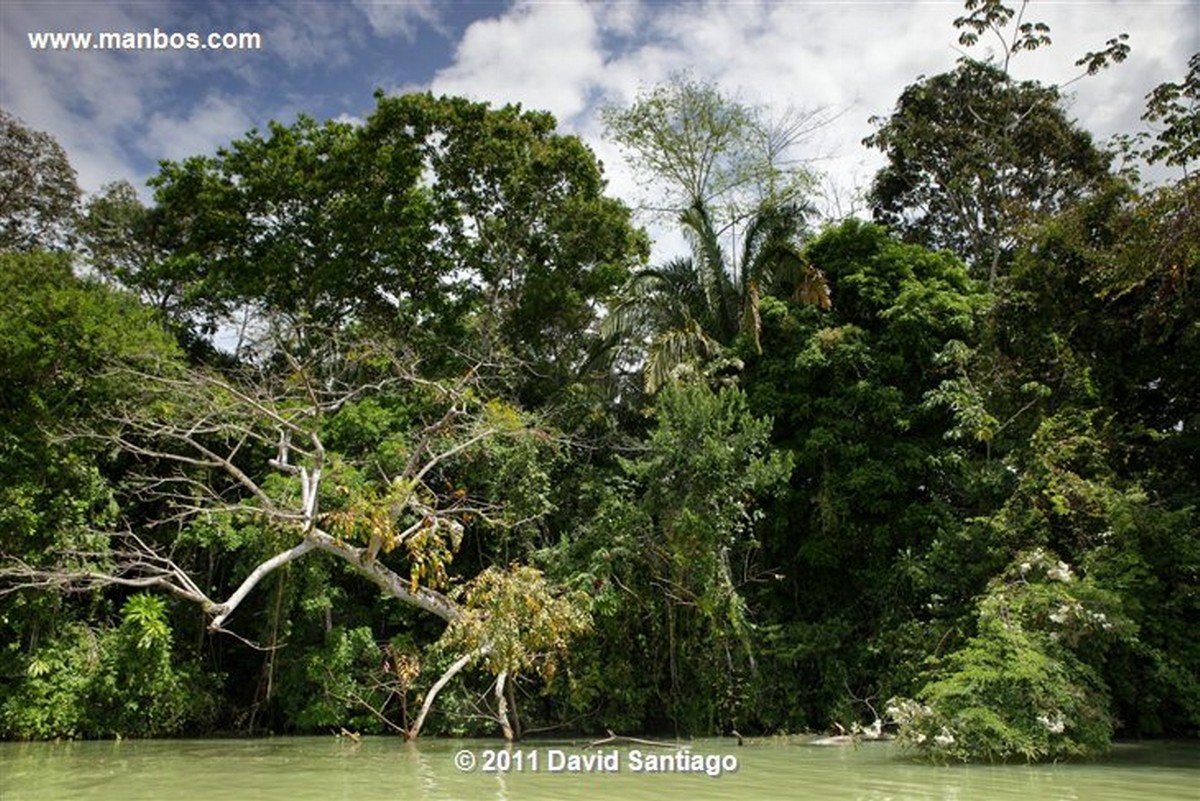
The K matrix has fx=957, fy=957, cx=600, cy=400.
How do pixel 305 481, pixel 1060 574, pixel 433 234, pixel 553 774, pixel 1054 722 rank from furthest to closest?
pixel 433 234
pixel 305 481
pixel 1060 574
pixel 1054 722
pixel 553 774

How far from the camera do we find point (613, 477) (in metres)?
14.5

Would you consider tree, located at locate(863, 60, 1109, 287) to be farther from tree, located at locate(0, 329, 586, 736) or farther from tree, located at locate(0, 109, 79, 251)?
tree, located at locate(0, 109, 79, 251)

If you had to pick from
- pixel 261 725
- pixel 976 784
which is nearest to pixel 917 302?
pixel 976 784

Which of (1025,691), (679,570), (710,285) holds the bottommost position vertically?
(1025,691)

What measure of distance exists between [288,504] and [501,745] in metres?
4.23

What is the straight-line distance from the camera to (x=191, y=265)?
18141 mm

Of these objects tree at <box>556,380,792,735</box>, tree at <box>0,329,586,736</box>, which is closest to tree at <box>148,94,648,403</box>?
tree at <box>0,329,586,736</box>

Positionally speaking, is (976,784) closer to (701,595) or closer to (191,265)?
(701,595)

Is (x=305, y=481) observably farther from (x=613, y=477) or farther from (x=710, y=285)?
(x=710, y=285)

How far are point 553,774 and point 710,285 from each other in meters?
9.11

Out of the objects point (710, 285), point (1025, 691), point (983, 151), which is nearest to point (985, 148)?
point (983, 151)

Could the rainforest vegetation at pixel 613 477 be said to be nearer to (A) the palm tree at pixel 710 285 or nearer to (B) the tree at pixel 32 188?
(A) the palm tree at pixel 710 285

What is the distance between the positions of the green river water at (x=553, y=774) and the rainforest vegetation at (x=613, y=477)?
706 mm

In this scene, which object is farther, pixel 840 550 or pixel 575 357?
pixel 575 357
